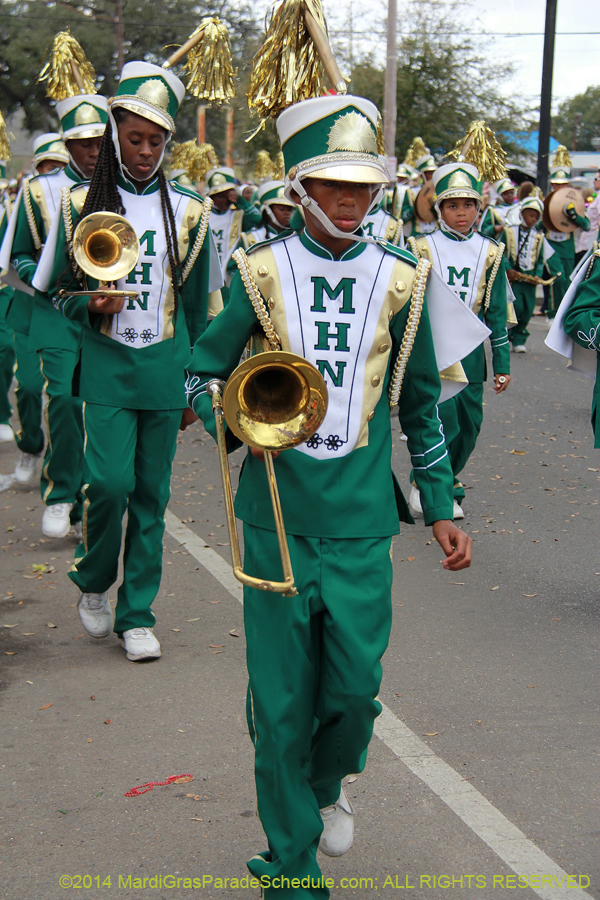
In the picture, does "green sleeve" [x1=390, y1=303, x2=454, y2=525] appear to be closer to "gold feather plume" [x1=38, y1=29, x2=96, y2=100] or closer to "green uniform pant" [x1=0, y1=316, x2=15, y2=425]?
"gold feather plume" [x1=38, y1=29, x2=96, y2=100]

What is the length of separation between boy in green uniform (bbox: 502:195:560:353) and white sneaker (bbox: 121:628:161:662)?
10900mm

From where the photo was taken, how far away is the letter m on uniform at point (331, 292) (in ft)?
10.2

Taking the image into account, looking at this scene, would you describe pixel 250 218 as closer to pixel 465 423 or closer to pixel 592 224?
pixel 592 224

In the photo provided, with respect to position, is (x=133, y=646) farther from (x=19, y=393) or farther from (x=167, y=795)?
(x=19, y=393)

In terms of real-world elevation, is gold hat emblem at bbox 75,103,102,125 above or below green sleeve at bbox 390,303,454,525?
above

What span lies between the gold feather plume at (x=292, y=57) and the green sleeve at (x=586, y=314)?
2.16 m

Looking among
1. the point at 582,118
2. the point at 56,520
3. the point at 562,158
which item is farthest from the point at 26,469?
the point at 582,118

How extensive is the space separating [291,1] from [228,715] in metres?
2.63

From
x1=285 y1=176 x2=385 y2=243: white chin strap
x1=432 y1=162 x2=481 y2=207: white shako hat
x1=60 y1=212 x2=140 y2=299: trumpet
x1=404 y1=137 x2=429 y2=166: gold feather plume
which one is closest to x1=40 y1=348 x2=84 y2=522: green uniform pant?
x1=60 y1=212 x2=140 y2=299: trumpet

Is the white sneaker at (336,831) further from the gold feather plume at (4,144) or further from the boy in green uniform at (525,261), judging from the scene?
the boy in green uniform at (525,261)

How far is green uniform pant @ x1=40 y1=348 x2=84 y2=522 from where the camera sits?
22.6 ft

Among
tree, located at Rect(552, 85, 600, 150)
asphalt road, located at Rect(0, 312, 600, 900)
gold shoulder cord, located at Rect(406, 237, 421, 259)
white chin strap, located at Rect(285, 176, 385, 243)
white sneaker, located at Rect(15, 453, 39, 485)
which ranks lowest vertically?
white sneaker, located at Rect(15, 453, 39, 485)

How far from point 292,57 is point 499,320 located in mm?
4159

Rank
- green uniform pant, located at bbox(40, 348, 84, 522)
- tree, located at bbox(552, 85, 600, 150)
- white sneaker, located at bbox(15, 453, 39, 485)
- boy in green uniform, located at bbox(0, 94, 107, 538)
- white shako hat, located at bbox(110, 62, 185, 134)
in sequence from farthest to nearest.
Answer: tree, located at bbox(552, 85, 600, 150)
white sneaker, located at bbox(15, 453, 39, 485)
green uniform pant, located at bbox(40, 348, 84, 522)
boy in green uniform, located at bbox(0, 94, 107, 538)
white shako hat, located at bbox(110, 62, 185, 134)
